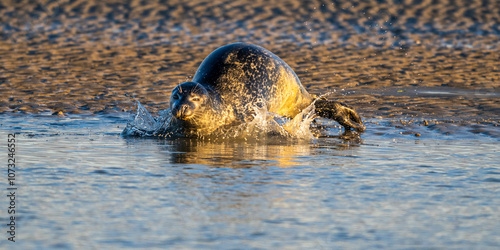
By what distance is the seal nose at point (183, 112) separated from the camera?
27.5 feet

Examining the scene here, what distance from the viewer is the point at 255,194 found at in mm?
5500

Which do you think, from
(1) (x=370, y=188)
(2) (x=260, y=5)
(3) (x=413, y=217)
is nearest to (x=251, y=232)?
(3) (x=413, y=217)

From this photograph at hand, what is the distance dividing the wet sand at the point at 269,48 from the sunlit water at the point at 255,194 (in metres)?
3.47

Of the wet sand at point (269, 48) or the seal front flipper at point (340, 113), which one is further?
the wet sand at point (269, 48)

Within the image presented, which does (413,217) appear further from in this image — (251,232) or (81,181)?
(81,181)

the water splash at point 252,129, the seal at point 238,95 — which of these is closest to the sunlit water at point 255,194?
the water splash at point 252,129

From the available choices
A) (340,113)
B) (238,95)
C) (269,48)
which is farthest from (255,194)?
(269,48)

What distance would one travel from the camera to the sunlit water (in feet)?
14.4

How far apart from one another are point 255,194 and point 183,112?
3.05 m

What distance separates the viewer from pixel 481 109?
37.7 feet
